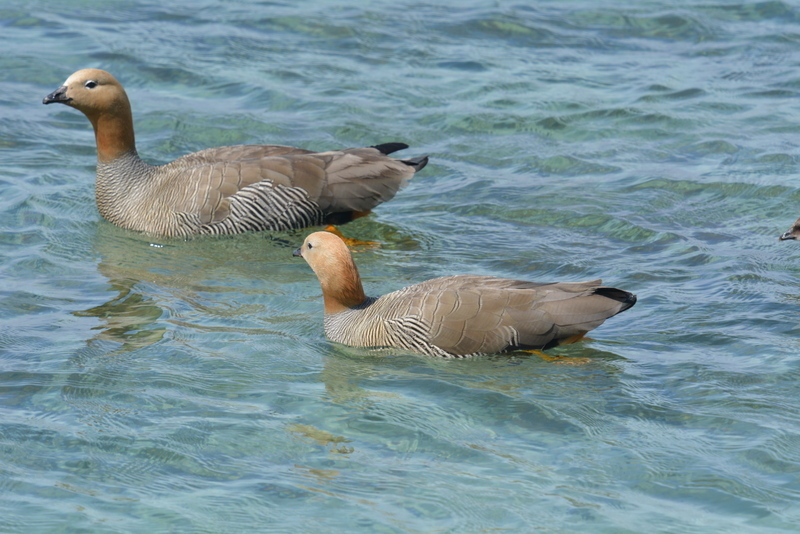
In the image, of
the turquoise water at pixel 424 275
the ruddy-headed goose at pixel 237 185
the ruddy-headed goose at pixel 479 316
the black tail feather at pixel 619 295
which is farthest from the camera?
the ruddy-headed goose at pixel 237 185

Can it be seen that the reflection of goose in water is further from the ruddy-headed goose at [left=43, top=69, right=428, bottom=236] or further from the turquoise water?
the ruddy-headed goose at [left=43, top=69, right=428, bottom=236]

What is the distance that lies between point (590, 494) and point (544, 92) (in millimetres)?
9481

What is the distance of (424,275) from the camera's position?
10570 mm

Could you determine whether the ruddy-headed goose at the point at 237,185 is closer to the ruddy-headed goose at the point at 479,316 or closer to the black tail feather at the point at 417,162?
the black tail feather at the point at 417,162

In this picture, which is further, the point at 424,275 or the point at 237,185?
the point at 237,185

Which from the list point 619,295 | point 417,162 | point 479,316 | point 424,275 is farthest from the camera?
point 417,162

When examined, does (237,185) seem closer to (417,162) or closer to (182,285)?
(182,285)

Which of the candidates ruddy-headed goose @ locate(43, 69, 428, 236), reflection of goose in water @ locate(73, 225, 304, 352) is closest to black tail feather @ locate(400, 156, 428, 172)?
ruddy-headed goose @ locate(43, 69, 428, 236)

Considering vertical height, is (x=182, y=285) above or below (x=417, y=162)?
below

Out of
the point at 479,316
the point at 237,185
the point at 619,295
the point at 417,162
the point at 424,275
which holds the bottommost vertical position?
the point at 424,275

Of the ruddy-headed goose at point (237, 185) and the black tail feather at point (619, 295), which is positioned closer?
the black tail feather at point (619, 295)

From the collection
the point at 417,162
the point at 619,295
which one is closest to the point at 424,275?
the point at 417,162

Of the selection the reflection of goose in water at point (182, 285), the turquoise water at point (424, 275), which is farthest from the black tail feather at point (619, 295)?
the reflection of goose in water at point (182, 285)

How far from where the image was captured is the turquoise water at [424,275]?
6.85 meters
